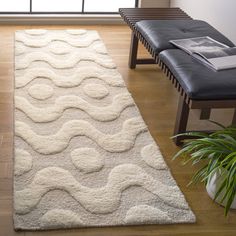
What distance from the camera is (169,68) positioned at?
260cm

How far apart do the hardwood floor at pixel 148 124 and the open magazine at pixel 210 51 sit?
0.47 metres

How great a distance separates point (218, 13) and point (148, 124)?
52.7 inches

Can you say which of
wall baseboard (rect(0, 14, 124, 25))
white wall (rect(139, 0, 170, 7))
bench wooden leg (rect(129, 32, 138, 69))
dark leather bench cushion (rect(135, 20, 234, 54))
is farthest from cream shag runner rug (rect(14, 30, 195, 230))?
white wall (rect(139, 0, 170, 7))

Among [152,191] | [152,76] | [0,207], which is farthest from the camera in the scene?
[152,76]

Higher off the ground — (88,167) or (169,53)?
(169,53)

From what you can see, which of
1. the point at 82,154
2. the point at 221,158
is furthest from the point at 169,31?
the point at 221,158

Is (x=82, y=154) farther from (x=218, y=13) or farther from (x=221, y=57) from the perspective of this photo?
(x=218, y=13)

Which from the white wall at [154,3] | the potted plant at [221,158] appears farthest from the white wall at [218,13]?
the potted plant at [221,158]

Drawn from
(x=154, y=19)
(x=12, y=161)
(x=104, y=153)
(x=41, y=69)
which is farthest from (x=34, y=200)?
(x=154, y=19)

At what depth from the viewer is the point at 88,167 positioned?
7.70 ft

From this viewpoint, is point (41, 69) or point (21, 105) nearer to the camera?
point (21, 105)

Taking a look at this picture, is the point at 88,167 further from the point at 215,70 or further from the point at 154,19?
the point at 154,19

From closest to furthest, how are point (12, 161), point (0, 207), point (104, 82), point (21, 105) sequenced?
point (0, 207)
point (12, 161)
point (21, 105)
point (104, 82)

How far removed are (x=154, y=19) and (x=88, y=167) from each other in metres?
1.54
